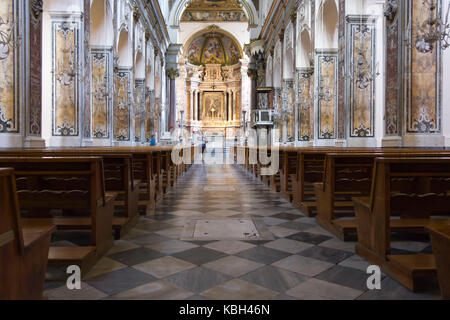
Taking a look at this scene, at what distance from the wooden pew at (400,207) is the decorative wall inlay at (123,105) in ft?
35.2

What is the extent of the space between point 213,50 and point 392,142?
2696 centimetres

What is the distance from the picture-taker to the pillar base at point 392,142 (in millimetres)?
6133

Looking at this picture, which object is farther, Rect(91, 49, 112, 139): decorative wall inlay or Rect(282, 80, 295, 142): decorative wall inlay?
Rect(282, 80, 295, 142): decorative wall inlay

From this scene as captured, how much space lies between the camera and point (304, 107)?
1259 centimetres

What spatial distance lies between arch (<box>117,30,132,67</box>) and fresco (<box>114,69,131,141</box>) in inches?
12.1

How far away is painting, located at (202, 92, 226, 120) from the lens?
32.2 meters

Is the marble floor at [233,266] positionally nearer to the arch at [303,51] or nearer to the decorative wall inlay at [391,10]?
the decorative wall inlay at [391,10]

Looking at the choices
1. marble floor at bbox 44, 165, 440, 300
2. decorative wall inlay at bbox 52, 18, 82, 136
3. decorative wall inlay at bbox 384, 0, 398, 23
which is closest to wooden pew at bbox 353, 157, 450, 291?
marble floor at bbox 44, 165, 440, 300

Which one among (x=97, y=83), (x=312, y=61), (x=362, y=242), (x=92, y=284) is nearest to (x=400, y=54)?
(x=362, y=242)

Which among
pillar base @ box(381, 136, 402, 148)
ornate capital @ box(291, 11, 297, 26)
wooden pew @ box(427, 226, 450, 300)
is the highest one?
ornate capital @ box(291, 11, 297, 26)

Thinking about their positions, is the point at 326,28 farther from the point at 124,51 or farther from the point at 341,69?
the point at 124,51

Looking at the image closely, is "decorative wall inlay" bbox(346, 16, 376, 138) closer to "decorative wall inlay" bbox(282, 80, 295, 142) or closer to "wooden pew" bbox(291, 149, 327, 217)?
"wooden pew" bbox(291, 149, 327, 217)

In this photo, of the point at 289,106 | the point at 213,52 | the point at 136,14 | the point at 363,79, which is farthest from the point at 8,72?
the point at 213,52

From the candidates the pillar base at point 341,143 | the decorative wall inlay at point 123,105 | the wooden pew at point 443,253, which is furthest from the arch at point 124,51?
the wooden pew at point 443,253
